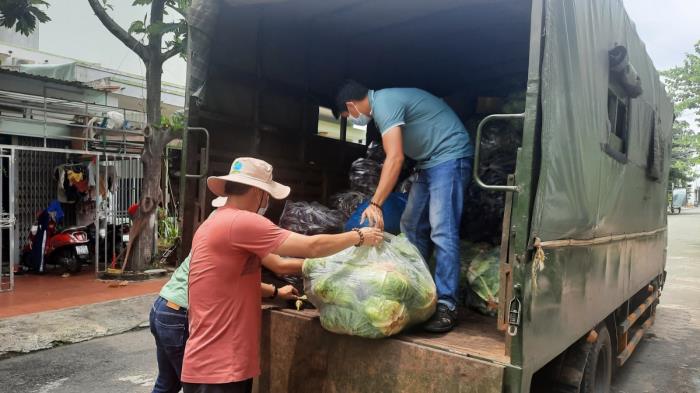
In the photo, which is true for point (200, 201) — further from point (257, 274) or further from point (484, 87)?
point (484, 87)

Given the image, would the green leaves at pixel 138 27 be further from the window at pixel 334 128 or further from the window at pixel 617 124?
the window at pixel 617 124

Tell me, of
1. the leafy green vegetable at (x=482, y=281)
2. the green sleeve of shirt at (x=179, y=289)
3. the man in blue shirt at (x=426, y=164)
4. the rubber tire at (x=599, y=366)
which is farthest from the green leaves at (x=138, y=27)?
the rubber tire at (x=599, y=366)

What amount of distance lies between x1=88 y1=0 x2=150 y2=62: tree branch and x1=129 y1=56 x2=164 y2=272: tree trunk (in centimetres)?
21

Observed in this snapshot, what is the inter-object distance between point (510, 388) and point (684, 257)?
15.9 m

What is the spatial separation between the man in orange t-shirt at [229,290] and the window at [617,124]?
1.98m

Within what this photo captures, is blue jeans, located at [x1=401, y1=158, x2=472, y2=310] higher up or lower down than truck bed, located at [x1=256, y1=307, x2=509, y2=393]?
higher up

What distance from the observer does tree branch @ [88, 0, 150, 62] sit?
26.6ft

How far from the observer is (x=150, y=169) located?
8.45 m

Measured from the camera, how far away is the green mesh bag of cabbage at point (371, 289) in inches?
92.2

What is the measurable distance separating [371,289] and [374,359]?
0.31 metres

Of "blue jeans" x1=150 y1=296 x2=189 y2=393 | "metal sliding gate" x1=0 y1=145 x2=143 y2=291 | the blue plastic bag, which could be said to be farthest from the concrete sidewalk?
the blue plastic bag

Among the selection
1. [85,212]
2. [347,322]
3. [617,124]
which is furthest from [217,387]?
[85,212]

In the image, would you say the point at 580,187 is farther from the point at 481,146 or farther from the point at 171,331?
the point at 171,331

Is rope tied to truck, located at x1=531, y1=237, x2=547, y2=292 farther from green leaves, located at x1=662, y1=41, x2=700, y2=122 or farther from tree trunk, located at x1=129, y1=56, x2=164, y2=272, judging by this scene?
green leaves, located at x1=662, y1=41, x2=700, y2=122
